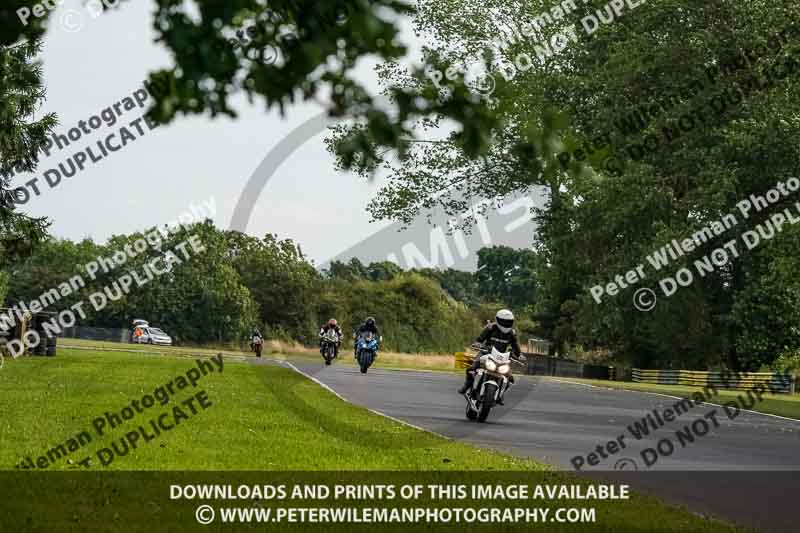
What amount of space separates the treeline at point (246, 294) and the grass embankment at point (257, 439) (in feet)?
145

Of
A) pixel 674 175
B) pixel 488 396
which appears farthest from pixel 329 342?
pixel 488 396

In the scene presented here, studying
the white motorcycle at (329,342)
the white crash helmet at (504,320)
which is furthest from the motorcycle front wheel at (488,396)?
the white motorcycle at (329,342)

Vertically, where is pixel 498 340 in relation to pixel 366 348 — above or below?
below

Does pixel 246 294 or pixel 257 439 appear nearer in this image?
pixel 257 439

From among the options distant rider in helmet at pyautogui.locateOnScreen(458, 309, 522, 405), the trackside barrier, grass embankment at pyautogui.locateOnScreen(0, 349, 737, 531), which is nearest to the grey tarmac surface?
grass embankment at pyautogui.locateOnScreen(0, 349, 737, 531)

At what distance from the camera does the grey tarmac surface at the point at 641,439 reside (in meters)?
12.5

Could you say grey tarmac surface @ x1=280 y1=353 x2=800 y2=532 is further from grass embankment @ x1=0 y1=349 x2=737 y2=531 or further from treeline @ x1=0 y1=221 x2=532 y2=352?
treeline @ x1=0 y1=221 x2=532 y2=352

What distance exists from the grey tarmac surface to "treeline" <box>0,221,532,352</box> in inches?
1519

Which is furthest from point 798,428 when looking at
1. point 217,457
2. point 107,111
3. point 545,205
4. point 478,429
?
point 545,205

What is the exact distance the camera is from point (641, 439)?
1912cm

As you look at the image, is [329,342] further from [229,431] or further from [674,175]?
[229,431]

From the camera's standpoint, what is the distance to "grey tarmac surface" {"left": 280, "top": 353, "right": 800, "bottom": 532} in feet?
41.1

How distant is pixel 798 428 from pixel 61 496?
19185mm

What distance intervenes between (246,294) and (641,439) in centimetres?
6884
